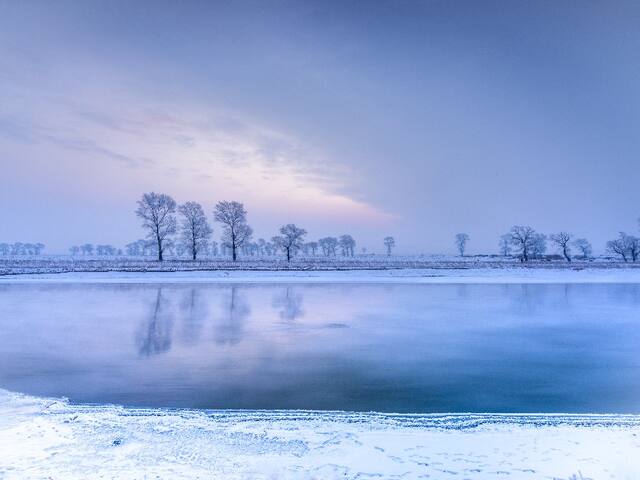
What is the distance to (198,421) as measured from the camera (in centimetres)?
697

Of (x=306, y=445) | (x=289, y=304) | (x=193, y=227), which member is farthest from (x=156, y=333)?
(x=193, y=227)

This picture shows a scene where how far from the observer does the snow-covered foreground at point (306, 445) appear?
5.41 meters

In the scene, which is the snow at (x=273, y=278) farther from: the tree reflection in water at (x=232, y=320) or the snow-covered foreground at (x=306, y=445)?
the snow-covered foreground at (x=306, y=445)

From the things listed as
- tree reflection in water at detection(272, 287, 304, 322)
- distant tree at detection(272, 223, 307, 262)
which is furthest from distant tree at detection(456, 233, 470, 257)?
tree reflection in water at detection(272, 287, 304, 322)

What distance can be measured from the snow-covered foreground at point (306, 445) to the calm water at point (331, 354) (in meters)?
0.81

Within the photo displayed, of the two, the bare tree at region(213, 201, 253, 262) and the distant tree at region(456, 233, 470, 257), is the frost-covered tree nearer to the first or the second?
the bare tree at region(213, 201, 253, 262)

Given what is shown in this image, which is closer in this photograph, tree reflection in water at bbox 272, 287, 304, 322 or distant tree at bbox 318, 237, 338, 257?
tree reflection in water at bbox 272, 287, 304, 322

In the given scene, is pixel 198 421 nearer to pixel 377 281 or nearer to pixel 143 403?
pixel 143 403

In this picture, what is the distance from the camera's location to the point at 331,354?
12.0 m

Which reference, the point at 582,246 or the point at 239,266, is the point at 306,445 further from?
the point at 582,246

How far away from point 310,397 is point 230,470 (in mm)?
3124

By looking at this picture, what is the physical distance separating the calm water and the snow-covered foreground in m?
0.81

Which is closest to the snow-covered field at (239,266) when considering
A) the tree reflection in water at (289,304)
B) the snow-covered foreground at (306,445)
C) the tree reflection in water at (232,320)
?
the tree reflection in water at (289,304)

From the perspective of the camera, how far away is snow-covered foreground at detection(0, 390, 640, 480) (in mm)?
5414
